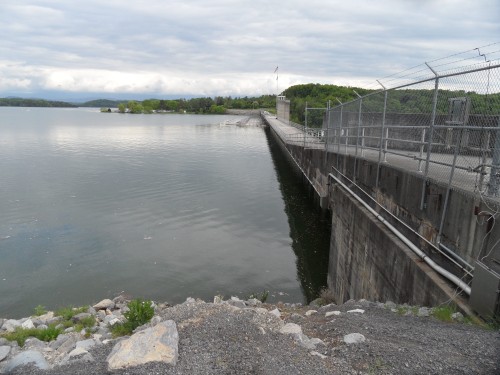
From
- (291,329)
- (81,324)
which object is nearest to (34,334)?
(81,324)

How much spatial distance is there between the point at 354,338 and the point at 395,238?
367 cm

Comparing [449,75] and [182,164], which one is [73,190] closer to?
[182,164]

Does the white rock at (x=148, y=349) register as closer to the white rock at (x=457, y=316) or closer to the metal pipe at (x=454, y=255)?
the white rock at (x=457, y=316)

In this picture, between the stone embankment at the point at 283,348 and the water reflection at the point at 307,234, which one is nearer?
the stone embankment at the point at 283,348

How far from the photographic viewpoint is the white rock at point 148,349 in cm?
445

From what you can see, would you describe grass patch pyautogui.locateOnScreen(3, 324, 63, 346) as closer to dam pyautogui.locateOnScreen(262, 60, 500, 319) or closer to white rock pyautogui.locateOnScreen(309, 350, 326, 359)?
white rock pyautogui.locateOnScreen(309, 350, 326, 359)

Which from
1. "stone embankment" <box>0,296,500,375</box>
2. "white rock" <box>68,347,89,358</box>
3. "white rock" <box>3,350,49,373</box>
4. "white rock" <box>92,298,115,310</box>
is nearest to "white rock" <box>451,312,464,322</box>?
"stone embankment" <box>0,296,500,375</box>

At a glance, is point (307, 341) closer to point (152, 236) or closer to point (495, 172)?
point (495, 172)

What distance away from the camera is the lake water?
1327cm

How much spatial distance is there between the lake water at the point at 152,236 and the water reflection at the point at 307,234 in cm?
5

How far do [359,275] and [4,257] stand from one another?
520 inches

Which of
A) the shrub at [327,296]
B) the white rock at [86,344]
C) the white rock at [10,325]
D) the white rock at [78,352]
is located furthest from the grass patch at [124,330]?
the shrub at [327,296]

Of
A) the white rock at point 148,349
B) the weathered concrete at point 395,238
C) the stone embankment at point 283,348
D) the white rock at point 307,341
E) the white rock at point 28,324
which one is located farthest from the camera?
the white rock at point 28,324

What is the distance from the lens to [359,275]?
990 cm
